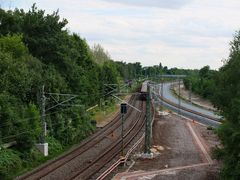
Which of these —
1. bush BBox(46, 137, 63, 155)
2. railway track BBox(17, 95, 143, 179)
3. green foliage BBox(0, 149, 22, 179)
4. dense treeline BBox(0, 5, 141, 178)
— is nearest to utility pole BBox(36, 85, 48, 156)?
dense treeline BBox(0, 5, 141, 178)

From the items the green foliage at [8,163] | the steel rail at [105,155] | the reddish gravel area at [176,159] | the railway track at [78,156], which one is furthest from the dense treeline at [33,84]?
the reddish gravel area at [176,159]

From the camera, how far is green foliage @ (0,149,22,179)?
1341 inches

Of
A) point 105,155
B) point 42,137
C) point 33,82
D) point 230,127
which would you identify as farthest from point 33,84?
point 230,127

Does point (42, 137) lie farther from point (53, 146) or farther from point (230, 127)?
point (230, 127)

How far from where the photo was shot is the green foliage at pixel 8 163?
34059 millimetres

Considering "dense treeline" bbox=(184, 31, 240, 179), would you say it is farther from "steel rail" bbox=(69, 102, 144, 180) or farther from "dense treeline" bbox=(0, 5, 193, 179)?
"dense treeline" bbox=(0, 5, 193, 179)

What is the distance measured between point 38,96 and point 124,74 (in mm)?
136344

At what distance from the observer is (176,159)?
44.1 metres

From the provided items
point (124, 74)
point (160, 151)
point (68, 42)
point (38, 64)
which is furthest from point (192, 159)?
point (124, 74)

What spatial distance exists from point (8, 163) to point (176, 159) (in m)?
14.8

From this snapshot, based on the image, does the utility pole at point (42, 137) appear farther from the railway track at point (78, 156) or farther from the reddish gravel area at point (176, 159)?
the reddish gravel area at point (176, 159)

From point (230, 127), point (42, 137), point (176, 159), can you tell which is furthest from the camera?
point (42, 137)

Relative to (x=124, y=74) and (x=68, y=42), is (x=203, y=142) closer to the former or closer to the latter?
(x=68, y=42)

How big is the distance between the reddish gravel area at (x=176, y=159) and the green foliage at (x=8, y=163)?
7.36 m
